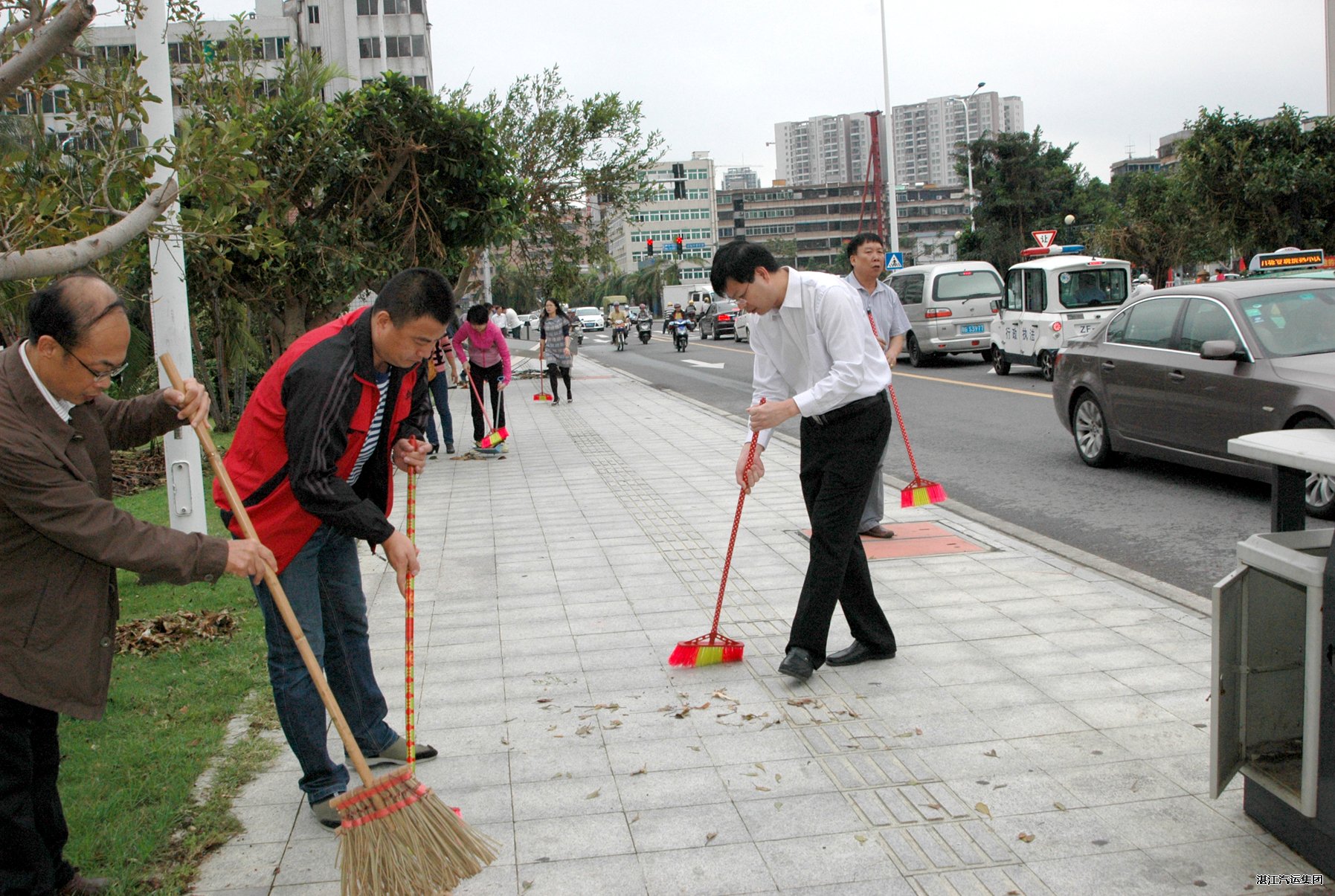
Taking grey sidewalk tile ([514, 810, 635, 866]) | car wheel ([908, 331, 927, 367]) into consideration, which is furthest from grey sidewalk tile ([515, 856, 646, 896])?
car wheel ([908, 331, 927, 367])

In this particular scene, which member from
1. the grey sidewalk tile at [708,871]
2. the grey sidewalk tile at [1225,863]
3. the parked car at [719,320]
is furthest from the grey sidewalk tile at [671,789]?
the parked car at [719,320]

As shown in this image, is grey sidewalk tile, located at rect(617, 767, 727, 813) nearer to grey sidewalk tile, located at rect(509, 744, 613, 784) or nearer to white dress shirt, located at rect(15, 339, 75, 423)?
grey sidewalk tile, located at rect(509, 744, 613, 784)

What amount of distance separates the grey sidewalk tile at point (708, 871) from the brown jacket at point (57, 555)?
1.45 m

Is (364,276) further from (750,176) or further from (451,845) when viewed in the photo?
(750,176)

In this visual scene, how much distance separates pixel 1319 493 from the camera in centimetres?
764

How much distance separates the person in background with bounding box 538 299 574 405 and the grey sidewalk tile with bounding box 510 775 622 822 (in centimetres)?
1365

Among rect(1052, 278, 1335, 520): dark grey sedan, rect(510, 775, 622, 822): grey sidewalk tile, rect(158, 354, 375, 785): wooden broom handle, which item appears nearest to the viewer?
rect(158, 354, 375, 785): wooden broom handle

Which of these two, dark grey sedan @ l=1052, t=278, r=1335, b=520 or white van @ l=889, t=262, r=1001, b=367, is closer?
dark grey sedan @ l=1052, t=278, r=1335, b=520

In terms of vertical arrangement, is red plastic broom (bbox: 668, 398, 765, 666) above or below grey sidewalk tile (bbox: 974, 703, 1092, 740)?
above

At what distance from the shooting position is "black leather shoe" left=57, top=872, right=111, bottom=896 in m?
3.12

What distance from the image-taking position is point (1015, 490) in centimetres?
957

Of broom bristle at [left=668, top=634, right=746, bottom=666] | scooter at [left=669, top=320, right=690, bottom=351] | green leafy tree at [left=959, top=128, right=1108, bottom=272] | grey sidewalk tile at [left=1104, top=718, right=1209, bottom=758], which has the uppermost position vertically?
green leafy tree at [left=959, top=128, right=1108, bottom=272]

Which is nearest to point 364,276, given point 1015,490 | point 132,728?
point 1015,490

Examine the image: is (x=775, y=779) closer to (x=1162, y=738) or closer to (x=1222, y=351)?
(x=1162, y=738)
